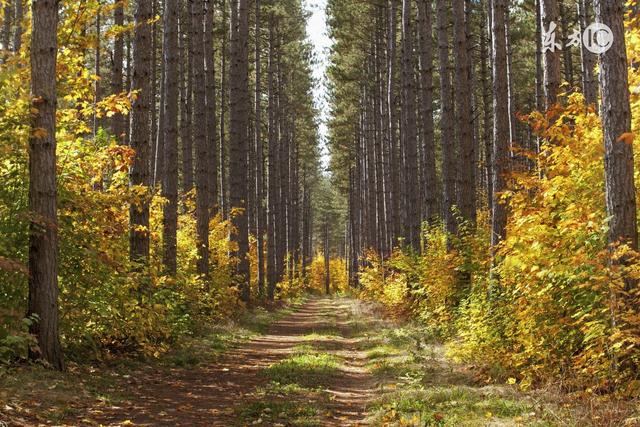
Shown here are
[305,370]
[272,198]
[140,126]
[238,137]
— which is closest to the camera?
[305,370]

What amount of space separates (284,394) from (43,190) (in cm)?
393

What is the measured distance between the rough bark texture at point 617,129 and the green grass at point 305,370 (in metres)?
4.63

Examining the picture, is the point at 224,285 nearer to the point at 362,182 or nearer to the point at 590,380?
the point at 590,380

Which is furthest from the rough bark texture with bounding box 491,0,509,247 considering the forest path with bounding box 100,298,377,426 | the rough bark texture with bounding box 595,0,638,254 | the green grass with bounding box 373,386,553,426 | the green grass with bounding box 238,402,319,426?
the green grass with bounding box 238,402,319,426

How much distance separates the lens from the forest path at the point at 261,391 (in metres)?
6.62

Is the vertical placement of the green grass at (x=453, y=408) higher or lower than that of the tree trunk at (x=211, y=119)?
lower

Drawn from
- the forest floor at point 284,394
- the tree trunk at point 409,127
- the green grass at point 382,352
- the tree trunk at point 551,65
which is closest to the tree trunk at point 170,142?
the forest floor at point 284,394

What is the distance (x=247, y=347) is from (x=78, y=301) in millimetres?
5289

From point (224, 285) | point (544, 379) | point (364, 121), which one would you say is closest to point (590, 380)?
point (544, 379)

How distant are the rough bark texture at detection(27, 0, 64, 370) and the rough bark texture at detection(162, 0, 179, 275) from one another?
6.08m

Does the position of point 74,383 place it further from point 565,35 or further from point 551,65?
point 565,35

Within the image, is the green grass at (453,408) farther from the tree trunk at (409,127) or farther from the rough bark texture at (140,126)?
the tree trunk at (409,127)

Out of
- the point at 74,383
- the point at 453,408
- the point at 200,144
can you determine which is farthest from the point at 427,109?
the point at 74,383

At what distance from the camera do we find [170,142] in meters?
14.0
